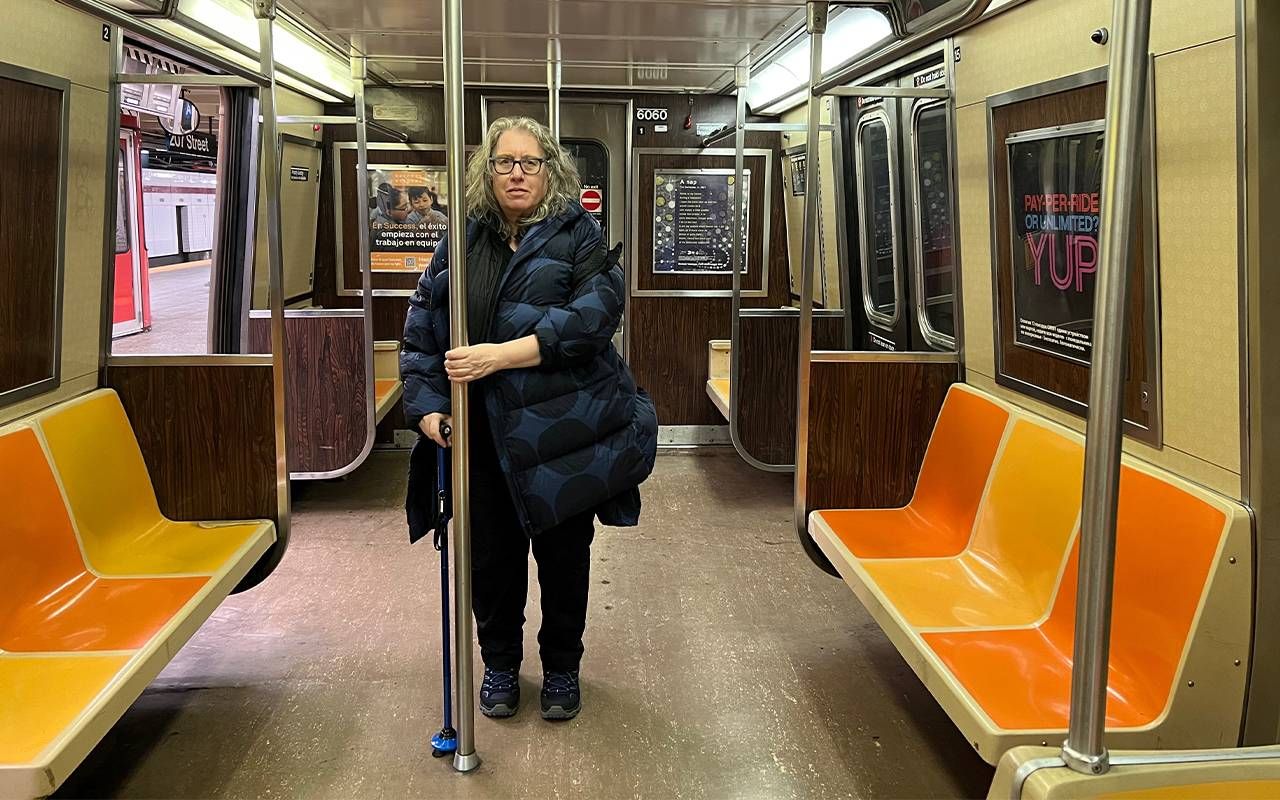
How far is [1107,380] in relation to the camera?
1.36 metres

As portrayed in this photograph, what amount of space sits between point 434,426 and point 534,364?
0.32m

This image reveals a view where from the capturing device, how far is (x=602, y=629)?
3939 mm

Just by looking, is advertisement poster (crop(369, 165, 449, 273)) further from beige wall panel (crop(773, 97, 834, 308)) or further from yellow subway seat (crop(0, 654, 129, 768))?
yellow subway seat (crop(0, 654, 129, 768))

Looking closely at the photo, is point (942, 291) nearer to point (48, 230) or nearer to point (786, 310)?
point (786, 310)

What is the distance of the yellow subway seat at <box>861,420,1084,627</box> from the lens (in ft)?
9.44

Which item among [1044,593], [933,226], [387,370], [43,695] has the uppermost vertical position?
[933,226]

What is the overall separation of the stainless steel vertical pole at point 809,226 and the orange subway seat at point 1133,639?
1085mm

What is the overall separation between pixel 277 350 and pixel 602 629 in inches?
63.5

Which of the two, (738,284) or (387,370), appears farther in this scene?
(387,370)

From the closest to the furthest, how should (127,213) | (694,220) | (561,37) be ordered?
(127,213)
(561,37)
(694,220)

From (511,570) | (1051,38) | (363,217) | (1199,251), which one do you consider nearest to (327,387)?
(363,217)

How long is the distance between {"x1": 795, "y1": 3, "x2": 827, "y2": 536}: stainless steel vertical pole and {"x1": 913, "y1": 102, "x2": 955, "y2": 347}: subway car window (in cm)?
67

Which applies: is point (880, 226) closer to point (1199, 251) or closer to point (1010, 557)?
point (1010, 557)

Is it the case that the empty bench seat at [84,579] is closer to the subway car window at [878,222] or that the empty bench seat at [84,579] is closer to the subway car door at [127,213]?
the subway car door at [127,213]
